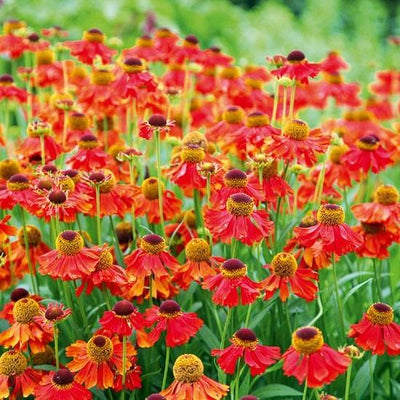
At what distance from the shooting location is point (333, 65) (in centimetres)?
339

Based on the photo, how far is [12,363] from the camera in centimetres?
183

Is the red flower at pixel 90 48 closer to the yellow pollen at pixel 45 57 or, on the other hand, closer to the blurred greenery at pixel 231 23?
the yellow pollen at pixel 45 57

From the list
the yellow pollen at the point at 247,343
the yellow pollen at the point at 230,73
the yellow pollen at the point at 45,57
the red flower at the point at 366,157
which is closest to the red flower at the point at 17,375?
the yellow pollen at the point at 247,343

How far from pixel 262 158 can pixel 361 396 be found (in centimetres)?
69

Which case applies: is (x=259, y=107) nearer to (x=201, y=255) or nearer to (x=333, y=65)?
(x=333, y=65)

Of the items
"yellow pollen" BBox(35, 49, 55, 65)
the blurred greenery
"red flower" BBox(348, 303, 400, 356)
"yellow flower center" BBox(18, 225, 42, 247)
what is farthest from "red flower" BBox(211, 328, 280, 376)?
the blurred greenery

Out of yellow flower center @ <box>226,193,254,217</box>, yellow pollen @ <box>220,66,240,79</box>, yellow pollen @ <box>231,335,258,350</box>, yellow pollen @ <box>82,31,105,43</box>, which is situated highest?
yellow pollen @ <box>82,31,105,43</box>

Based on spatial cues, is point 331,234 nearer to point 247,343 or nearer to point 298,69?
point 247,343

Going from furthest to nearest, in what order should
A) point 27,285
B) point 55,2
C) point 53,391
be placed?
point 55,2 < point 27,285 < point 53,391

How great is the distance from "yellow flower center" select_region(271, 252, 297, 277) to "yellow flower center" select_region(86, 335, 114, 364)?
1.41 ft

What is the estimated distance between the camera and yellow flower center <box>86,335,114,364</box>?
1.77 m

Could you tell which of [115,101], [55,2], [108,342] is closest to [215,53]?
[115,101]

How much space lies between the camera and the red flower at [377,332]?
5.82 ft

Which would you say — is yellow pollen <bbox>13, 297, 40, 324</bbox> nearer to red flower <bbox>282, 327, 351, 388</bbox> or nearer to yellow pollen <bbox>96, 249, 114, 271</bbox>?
yellow pollen <bbox>96, 249, 114, 271</bbox>
